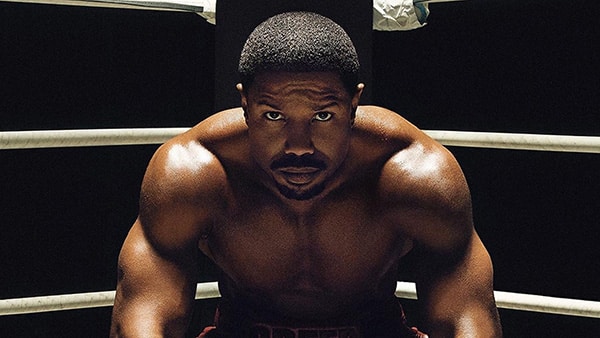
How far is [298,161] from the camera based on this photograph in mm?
1509

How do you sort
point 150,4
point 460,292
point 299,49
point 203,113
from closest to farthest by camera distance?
point 299,49, point 460,292, point 150,4, point 203,113

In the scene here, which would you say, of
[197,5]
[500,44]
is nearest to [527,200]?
[500,44]

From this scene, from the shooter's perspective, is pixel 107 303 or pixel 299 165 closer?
pixel 299 165

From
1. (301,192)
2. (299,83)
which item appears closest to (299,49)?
(299,83)

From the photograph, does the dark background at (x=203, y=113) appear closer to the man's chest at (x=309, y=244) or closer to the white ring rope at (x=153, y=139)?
the white ring rope at (x=153, y=139)

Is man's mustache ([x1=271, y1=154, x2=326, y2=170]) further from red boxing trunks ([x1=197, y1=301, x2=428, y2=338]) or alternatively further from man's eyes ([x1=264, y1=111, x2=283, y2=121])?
red boxing trunks ([x1=197, y1=301, x2=428, y2=338])

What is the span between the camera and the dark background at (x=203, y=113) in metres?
2.21

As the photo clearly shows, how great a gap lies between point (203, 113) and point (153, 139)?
33cm

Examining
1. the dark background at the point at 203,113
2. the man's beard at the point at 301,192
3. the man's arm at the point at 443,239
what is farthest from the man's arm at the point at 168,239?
the dark background at the point at 203,113

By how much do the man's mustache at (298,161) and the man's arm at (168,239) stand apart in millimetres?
144

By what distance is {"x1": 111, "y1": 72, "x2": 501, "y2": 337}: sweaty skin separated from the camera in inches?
63.7

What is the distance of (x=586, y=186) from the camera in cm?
227

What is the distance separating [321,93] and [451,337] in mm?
334

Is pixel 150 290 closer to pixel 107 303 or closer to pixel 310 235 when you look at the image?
pixel 310 235
